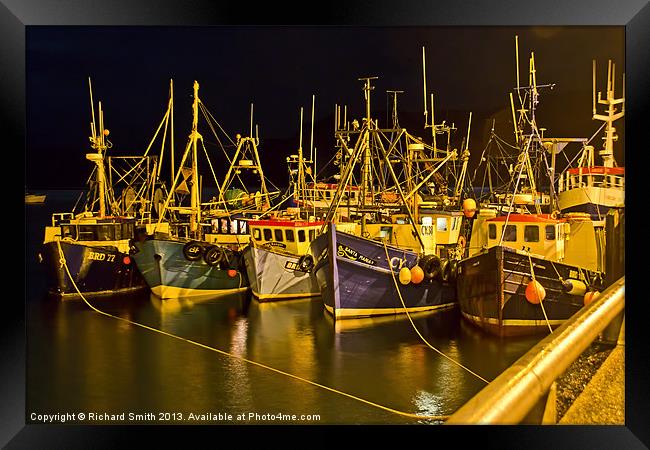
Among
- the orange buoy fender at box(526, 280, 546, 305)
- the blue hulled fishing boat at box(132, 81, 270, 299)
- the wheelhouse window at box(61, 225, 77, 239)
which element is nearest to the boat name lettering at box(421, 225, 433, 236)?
the blue hulled fishing boat at box(132, 81, 270, 299)

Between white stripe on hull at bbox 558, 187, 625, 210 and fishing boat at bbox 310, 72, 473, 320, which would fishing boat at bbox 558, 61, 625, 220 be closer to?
white stripe on hull at bbox 558, 187, 625, 210

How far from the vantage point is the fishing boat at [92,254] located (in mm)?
10422

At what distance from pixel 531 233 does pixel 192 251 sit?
5272 millimetres

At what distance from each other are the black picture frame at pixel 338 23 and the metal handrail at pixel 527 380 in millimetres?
2247

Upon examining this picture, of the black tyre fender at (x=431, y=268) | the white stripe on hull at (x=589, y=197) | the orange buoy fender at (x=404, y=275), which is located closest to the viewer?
the white stripe on hull at (x=589, y=197)

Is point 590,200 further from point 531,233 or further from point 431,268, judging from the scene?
point 431,268

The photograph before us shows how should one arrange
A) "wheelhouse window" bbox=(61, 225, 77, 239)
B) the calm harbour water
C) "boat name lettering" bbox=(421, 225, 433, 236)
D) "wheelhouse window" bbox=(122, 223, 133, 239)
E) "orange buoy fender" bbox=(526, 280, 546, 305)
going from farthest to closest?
1. "wheelhouse window" bbox=(122, 223, 133, 239)
2. "wheelhouse window" bbox=(61, 225, 77, 239)
3. "boat name lettering" bbox=(421, 225, 433, 236)
4. "orange buoy fender" bbox=(526, 280, 546, 305)
5. the calm harbour water

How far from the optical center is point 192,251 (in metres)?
10.6

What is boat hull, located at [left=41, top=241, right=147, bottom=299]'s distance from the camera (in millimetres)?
10406

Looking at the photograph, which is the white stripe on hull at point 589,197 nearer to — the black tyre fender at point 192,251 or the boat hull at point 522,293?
the boat hull at point 522,293

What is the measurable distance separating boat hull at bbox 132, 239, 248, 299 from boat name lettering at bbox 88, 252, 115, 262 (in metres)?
0.37

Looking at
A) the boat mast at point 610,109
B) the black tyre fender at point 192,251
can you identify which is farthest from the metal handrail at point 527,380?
the black tyre fender at point 192,251
